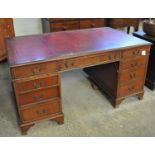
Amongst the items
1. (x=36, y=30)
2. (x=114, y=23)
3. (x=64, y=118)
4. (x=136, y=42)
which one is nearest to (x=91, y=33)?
(x=136, y=42)

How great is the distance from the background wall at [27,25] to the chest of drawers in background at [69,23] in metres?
0.43

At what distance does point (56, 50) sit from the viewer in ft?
5.42

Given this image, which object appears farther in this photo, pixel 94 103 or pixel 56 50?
pixel 94 103

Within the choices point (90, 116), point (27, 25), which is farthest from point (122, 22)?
point (90, 116)

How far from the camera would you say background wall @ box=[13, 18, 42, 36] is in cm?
341

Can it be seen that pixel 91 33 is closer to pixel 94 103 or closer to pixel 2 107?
pixel 94 103

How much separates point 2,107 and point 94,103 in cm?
99

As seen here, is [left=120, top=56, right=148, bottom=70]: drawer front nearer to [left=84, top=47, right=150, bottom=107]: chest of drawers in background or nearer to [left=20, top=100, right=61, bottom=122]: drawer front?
[left=84, top=47, right=150, bottom=107]: chest of drawers in background

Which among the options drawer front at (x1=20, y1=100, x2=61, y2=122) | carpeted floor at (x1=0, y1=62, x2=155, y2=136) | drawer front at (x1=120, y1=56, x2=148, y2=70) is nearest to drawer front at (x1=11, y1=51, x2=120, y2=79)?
drawer front at (x1=120, y1=56, x2=148, y2=70)

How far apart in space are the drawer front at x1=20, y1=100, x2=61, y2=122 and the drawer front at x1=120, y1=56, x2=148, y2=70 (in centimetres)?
69

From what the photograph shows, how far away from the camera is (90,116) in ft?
6.47
